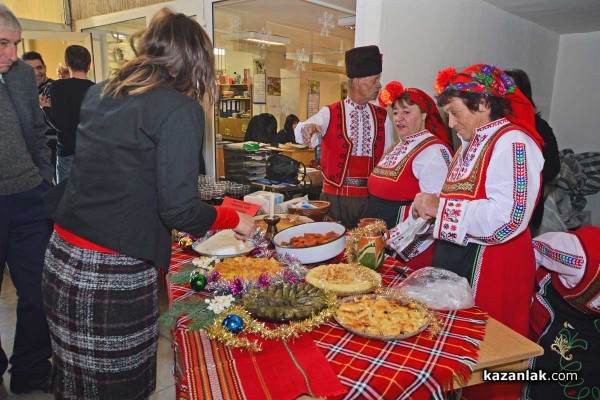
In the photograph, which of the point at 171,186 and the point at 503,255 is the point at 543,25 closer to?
the point at 503,255

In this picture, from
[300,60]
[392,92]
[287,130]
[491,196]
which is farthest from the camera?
[287,130]

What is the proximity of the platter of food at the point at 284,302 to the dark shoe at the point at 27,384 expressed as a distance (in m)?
1.48

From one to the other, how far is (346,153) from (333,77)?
1413 millimetres

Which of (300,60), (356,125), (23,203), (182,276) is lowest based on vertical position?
(182,276)

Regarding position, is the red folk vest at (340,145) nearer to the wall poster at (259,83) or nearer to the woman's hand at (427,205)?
the woman's hand at (427,205)

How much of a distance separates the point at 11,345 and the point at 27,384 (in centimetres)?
60

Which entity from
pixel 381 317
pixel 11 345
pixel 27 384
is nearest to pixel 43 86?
pixel 11 345

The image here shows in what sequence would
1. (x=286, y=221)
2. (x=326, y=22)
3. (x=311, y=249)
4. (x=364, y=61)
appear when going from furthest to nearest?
1. (x=326, y=22)
2. (x=364, y=61)
3. (x=286, y=221)
4. (x=311, y=249)

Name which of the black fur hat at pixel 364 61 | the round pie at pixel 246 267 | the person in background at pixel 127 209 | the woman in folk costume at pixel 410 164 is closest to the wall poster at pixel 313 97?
the black fur hat at pixel 364 61

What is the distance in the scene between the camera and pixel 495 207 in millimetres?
1399

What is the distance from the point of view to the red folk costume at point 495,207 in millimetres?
1405

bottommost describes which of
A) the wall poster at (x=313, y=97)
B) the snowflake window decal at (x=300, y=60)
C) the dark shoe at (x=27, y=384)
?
the dark shoe at (x=27, y=384)

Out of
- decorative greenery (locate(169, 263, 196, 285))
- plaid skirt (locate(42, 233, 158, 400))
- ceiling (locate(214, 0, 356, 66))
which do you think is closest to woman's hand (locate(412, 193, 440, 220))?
decorative greenery (locate(169, 263, 196, 285))

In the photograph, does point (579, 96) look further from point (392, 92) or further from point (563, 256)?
point (563, 256)
